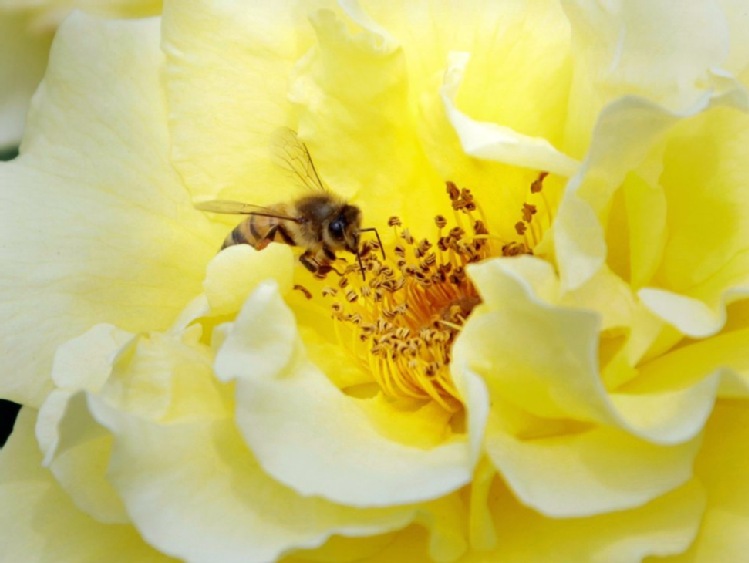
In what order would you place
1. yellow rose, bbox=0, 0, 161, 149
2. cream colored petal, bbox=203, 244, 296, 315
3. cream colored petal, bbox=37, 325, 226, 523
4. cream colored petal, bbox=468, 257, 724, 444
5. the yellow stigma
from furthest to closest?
1. yellow rose, bbox=0, 0, 161, 149
2. the yellow stigma
3. cream colored petal, bbox=203, 244, 296, 315
4. cream colored petal, bbox=37, 325, 226, 523
5. cream colored petal, bbox=468, 257, 724, 444

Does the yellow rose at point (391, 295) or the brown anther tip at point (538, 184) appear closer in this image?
the yellow rose at point (391, 295)

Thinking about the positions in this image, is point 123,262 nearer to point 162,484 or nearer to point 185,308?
point 185,308

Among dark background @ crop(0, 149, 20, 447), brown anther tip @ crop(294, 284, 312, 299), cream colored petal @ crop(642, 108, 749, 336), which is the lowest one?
dark background @ crop(0, 149, 20, 447)

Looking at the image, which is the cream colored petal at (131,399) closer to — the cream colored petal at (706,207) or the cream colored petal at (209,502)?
the cream colored petal at (209,502)

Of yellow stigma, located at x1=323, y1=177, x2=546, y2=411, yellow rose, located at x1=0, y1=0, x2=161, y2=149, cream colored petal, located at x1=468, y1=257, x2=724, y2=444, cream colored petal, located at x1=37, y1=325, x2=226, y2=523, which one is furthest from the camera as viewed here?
yellow rose, located at x1=0, y1=0, x2=161, y2=149

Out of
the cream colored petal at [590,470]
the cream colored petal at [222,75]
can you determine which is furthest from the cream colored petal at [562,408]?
the cream colored petal at [222,75]

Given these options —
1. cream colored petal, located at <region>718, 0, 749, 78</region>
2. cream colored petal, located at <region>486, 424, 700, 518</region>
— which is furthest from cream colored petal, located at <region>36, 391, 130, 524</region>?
cream colored petal, located at <region>718, 0, 749, 78</region>

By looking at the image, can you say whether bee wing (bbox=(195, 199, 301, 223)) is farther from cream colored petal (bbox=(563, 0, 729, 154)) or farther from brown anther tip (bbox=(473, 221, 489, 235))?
cream colored petal (bbox=(563, 0, 729, 154))
